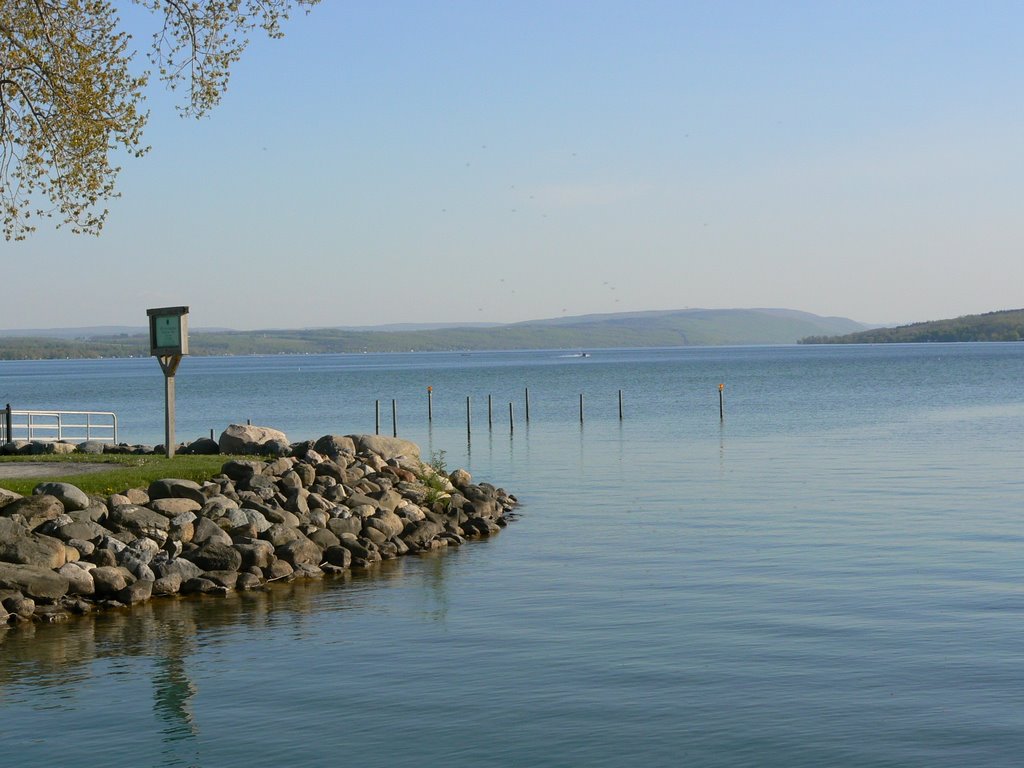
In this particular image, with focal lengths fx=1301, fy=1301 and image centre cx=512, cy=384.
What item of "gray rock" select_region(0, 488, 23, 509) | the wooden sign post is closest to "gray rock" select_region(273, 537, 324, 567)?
"gray rock" select_region(0, 488, 23, 509)

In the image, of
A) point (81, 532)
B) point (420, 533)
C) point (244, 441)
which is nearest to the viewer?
point (81, 532)

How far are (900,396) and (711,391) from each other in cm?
1548

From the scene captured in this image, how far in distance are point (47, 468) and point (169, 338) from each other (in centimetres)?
383

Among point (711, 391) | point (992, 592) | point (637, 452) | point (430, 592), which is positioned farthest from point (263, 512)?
point (711, 391)

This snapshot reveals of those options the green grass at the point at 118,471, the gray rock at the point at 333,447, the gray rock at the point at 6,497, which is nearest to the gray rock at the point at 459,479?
the gray rock at the point at 333,447

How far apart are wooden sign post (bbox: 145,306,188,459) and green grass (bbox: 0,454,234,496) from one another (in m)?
1.06

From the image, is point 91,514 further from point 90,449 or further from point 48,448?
point 90,449

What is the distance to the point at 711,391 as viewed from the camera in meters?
92.8

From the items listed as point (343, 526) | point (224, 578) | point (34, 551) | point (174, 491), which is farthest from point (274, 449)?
point (34, 551)

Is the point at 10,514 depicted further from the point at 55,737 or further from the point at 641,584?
the point at 641,584

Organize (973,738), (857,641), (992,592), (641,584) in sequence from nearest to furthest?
(973,738), (857,641), (992,592), (641,584)

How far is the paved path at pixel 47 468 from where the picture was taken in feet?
81.3

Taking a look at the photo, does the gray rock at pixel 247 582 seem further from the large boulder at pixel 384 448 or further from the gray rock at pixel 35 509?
the large boulder at pixel 384 448

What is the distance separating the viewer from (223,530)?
21969 millimetres
